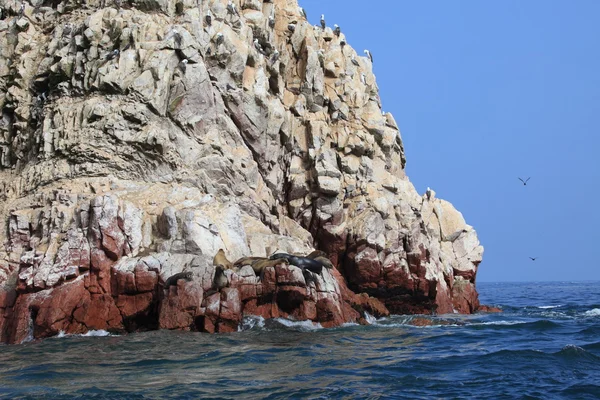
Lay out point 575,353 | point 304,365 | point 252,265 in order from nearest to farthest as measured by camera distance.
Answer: point 304,365 < point 575,353 < point 252,265

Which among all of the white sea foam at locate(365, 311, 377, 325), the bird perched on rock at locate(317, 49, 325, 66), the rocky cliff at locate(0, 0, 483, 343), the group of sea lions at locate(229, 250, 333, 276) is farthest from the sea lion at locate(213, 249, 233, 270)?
the bird perched on rock at locate(317, 49, 325, 66)

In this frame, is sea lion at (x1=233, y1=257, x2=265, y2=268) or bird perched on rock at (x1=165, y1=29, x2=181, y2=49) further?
bird perched on rock at (x1=165, y1=29, x2=181, y2=49)

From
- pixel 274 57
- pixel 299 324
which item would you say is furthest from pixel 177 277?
pixel 274 57

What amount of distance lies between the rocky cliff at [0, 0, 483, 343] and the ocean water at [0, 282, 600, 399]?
2057mm

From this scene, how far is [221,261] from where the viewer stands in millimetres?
27812

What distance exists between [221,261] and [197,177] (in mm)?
6553

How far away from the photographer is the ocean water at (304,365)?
672 inches

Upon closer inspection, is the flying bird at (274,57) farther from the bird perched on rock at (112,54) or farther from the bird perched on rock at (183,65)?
the bird perched on rock at (112,54)

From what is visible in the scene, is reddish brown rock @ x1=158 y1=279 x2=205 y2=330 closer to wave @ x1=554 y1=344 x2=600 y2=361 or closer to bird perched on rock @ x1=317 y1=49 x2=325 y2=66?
wave @ x1=554 y1=344 x2=600 y2=361

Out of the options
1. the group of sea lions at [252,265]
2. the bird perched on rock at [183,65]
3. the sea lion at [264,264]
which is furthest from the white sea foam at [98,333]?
the bird perched on rock at [183,65]

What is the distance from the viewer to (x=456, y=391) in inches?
677

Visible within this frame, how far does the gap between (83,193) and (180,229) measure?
4.92 meters

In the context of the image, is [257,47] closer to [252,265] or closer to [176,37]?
[176,37]

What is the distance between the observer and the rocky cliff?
87.0 feet
